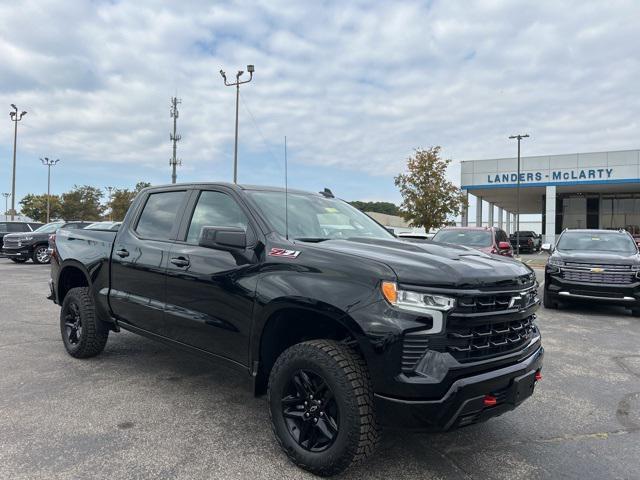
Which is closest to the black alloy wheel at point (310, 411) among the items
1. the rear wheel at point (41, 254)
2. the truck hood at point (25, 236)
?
the rear wheel at point (41, 254)

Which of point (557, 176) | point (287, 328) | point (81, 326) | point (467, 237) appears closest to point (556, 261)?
point (467, 237)

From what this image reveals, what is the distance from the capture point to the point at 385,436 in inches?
137

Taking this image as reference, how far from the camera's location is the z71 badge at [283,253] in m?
3.15

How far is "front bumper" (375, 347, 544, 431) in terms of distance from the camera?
2.57m

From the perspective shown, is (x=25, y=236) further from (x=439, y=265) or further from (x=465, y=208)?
(x=465, y=208)

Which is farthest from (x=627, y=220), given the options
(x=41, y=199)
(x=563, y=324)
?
(x=41, y=199)

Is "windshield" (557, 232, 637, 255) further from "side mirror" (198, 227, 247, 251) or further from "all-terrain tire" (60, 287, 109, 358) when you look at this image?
"all-terrain tire" (60, 287, 109, 358)

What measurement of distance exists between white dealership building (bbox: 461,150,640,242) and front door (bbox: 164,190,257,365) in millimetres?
31307

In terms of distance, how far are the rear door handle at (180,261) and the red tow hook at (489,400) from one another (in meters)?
2.32

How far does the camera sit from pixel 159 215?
446cm

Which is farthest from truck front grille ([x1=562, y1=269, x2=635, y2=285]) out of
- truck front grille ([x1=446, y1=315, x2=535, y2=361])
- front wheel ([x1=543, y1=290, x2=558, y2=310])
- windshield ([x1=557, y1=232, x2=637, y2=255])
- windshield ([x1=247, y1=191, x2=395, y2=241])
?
truck front grille ([x1=446, y1=315, x2=535, y2=361])

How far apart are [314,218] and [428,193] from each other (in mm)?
27283

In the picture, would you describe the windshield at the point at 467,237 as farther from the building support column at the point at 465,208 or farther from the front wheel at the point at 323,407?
the building support column at the point at 465,208

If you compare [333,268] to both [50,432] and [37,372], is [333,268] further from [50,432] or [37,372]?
[37,372]
